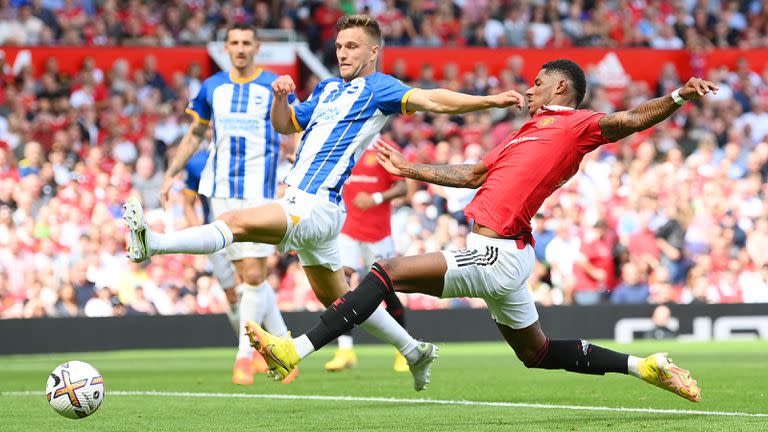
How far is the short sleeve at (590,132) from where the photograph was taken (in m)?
7.38

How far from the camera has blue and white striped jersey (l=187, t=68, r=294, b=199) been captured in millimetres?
10750

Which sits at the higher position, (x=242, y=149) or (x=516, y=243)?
(x=242, y=149)

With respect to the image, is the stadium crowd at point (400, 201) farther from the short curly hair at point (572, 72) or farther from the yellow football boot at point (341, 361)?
the short curly hair at point (572, 72)

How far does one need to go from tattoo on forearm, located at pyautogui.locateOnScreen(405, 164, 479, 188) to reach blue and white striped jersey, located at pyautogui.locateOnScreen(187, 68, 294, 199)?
3.36 meters

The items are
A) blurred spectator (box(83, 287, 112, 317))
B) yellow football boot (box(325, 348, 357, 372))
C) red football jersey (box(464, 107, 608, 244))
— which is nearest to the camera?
red football jersey (box(464, 107, 608, 244))

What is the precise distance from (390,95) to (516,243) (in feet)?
4.44

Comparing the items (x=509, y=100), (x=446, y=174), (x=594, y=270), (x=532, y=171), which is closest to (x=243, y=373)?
(x=446, y=174)

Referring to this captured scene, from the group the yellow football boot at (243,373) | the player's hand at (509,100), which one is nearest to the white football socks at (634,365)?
the player's hand at (509,100)

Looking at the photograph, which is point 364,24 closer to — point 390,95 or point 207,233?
point 390,95

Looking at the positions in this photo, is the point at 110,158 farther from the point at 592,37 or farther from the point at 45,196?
the point at 592,37

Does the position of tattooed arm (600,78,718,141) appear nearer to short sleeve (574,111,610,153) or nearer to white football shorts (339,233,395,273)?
short sleeve (574,111,610,153)

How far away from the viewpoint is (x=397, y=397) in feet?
29.8

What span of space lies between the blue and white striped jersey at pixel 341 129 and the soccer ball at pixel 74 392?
1729 millimetres

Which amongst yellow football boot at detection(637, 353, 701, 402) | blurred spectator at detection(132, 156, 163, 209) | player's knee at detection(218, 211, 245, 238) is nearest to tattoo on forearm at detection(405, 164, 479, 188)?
player's knee at detection(218, 211, 245, 238)
